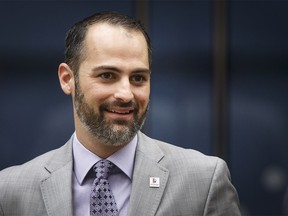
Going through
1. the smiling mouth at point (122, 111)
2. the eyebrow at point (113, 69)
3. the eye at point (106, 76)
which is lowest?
the smiling mouth at point (122, 111)

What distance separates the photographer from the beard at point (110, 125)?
3.06 m

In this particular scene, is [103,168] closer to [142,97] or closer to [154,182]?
[154,182]

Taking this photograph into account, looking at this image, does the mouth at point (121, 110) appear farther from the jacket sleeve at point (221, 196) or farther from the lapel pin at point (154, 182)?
the jacket sleeve at point (221, 196)

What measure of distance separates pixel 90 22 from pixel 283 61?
153 inches

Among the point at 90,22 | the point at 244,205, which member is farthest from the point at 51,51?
the point at 90,22

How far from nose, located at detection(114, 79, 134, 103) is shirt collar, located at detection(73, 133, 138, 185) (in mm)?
320

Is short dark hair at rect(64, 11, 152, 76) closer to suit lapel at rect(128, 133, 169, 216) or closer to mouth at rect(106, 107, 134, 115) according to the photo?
mouth at rect(106, 107, 134, 115)

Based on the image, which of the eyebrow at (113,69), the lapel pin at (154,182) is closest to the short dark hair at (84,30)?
the eyebrow at (113,69)

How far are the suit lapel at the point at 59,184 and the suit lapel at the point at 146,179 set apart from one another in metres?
0.29

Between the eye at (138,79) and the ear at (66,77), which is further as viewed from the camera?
the ear at (66,77)

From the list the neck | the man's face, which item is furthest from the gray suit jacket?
the man's face

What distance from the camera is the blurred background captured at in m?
6.88

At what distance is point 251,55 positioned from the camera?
22.5 ft

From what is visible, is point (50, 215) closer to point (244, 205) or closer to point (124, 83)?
point (124, 83)
